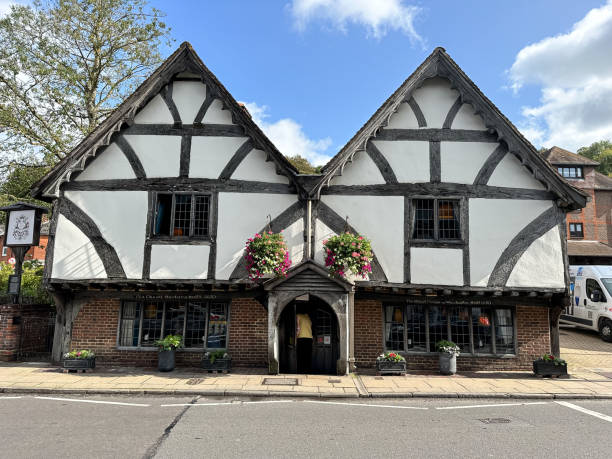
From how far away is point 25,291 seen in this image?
49.8 ft

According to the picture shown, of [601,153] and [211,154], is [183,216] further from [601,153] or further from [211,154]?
[601,153]

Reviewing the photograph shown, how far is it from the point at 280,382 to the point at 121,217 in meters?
6.87

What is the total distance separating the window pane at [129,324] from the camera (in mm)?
12383

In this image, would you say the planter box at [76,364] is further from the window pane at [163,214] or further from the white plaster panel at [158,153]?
the white plaster panel at [158,153]

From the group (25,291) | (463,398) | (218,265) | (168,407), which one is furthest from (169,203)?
(463,398)

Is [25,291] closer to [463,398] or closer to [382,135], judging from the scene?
[382,135]

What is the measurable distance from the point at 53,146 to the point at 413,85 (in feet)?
57.0

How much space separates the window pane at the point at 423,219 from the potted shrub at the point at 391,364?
363cm

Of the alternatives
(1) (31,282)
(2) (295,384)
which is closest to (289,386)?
(2) (295,384)

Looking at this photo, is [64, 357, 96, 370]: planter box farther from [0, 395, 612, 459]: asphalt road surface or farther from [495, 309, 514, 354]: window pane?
[495, 309, 514, 354]: window pane

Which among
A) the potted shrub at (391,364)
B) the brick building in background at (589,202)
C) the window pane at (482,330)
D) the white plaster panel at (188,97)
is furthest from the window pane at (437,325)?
the brick building in background at (589,202)

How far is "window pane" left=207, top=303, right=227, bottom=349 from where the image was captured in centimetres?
1230

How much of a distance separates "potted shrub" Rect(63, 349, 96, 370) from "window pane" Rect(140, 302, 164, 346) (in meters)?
1.47

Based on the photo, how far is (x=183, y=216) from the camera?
1240 cm
